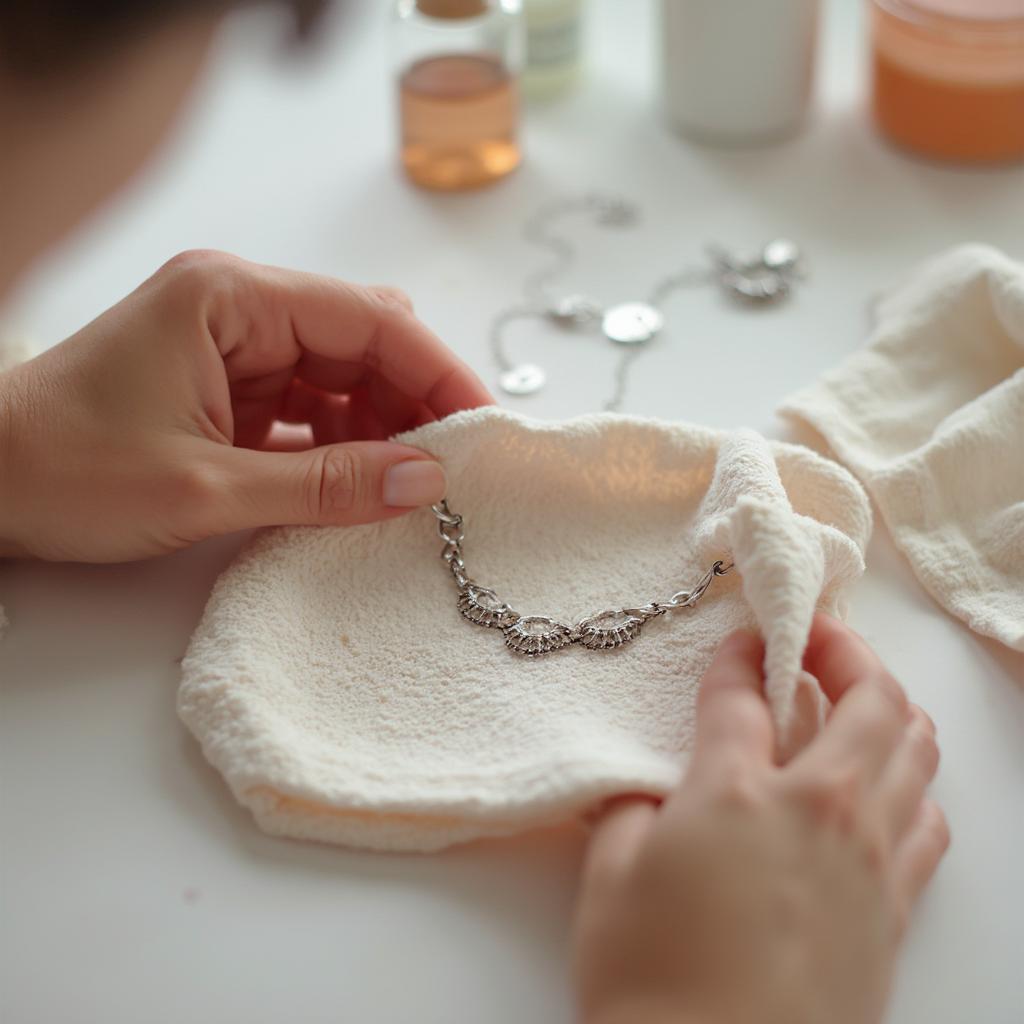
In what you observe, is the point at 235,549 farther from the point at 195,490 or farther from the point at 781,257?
the point at 781,257

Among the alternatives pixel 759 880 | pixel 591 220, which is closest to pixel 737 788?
pixel 759 880

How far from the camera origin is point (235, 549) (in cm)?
66

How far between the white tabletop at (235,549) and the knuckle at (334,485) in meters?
0.08

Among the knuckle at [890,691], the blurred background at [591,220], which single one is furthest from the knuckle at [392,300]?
the knuckle at [890,691]

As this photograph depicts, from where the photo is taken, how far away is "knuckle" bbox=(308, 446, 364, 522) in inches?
24.1

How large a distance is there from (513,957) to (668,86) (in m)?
0.74

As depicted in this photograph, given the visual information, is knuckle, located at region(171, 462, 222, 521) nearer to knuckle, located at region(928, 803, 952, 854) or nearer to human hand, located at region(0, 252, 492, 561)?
human hand, located at region(0, 252, 492, 561)

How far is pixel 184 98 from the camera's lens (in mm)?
1535

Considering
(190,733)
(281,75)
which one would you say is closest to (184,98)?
(281,75)

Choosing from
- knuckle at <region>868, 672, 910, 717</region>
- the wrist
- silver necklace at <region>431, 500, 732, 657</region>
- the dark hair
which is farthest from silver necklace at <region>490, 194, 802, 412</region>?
the dark hair

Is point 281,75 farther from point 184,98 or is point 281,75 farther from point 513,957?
point 513,957

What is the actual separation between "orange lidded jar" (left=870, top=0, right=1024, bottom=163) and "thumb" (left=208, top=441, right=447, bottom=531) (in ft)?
1.77

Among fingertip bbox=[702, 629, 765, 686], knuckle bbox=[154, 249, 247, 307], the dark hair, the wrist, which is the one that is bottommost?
the dark hair

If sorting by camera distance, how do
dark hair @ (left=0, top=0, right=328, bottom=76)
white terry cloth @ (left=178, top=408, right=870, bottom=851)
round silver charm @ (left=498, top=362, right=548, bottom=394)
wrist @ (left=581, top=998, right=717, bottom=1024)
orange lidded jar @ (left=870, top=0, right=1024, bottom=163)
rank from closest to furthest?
wrist @ (left=581, top=998, right=717, bottom=1024) → white terry cloth @ (left=178, top=408, right=870, bottom=851) → round silver charm @ (left=498, top=362, right=548, bottom=394) → orange lidded jar @ (left=870, top=0, right=1024, bottom=163) → dark hair @ (left=0, top=0, right=328, bottom=76)
